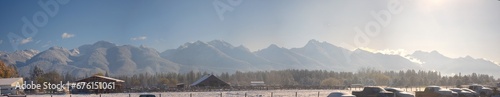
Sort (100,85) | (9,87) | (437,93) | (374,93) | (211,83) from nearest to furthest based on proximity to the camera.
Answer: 1. (437,93)
2. (374,93)
3. (9,87)
4. (100,85)
5. (211,83)

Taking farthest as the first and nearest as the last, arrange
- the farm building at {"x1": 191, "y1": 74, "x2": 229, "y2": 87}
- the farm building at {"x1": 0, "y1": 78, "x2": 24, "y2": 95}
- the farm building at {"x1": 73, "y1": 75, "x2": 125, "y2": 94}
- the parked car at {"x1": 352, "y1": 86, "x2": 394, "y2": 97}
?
the farm building at {"x1": 191, "y1": 74, "x2": 229, "y2": 87} → the farm building at {"x1": 73, "y1": 75, "x2": 125, "y2": 94} → the farm building at {"x1": 0, "y1": 78, "x2": 24, "y2": 95} → the parked car at {"x1": 352, "y1": 86, "x2": 394, "y2": 97}

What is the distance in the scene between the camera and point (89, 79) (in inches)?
3145

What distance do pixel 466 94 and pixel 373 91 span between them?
30.8 ft

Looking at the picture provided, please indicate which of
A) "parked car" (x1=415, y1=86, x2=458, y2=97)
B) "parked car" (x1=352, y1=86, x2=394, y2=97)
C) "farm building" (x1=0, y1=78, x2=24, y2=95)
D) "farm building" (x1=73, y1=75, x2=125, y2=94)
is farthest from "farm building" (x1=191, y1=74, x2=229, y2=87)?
"parked car" (x1=415, y1=86, x2=458, y2=97)

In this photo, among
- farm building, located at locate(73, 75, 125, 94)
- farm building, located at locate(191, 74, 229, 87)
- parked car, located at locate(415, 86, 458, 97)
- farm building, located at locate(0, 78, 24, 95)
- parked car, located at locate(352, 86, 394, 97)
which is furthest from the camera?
farm building, located at locate(191, 74, 229, 87)

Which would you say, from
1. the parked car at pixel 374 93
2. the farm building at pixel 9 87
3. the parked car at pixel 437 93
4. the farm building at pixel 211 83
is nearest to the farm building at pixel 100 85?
the farm building at pixel 9 87

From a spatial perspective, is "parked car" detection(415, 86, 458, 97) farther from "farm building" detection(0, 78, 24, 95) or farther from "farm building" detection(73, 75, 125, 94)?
"farm building" detection(0, 78, 24, 95)

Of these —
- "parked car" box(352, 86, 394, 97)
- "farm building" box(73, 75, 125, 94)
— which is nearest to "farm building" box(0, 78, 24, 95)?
"farm building" box(73, 75, 125, 94)

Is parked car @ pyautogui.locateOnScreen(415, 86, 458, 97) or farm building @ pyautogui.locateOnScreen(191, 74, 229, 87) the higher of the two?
parked car @ pyautogui.locateOnScreen(415, 86, 458, 97)

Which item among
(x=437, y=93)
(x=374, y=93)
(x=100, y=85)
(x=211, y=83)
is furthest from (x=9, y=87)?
(x=437, y=93)

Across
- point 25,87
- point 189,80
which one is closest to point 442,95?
point 25,87

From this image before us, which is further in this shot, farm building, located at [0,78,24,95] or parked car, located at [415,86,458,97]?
farm building, located at [0,78,24,95]

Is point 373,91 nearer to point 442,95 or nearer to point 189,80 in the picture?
point 442,95

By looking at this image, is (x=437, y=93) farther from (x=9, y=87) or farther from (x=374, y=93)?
(x=9, y=87)
